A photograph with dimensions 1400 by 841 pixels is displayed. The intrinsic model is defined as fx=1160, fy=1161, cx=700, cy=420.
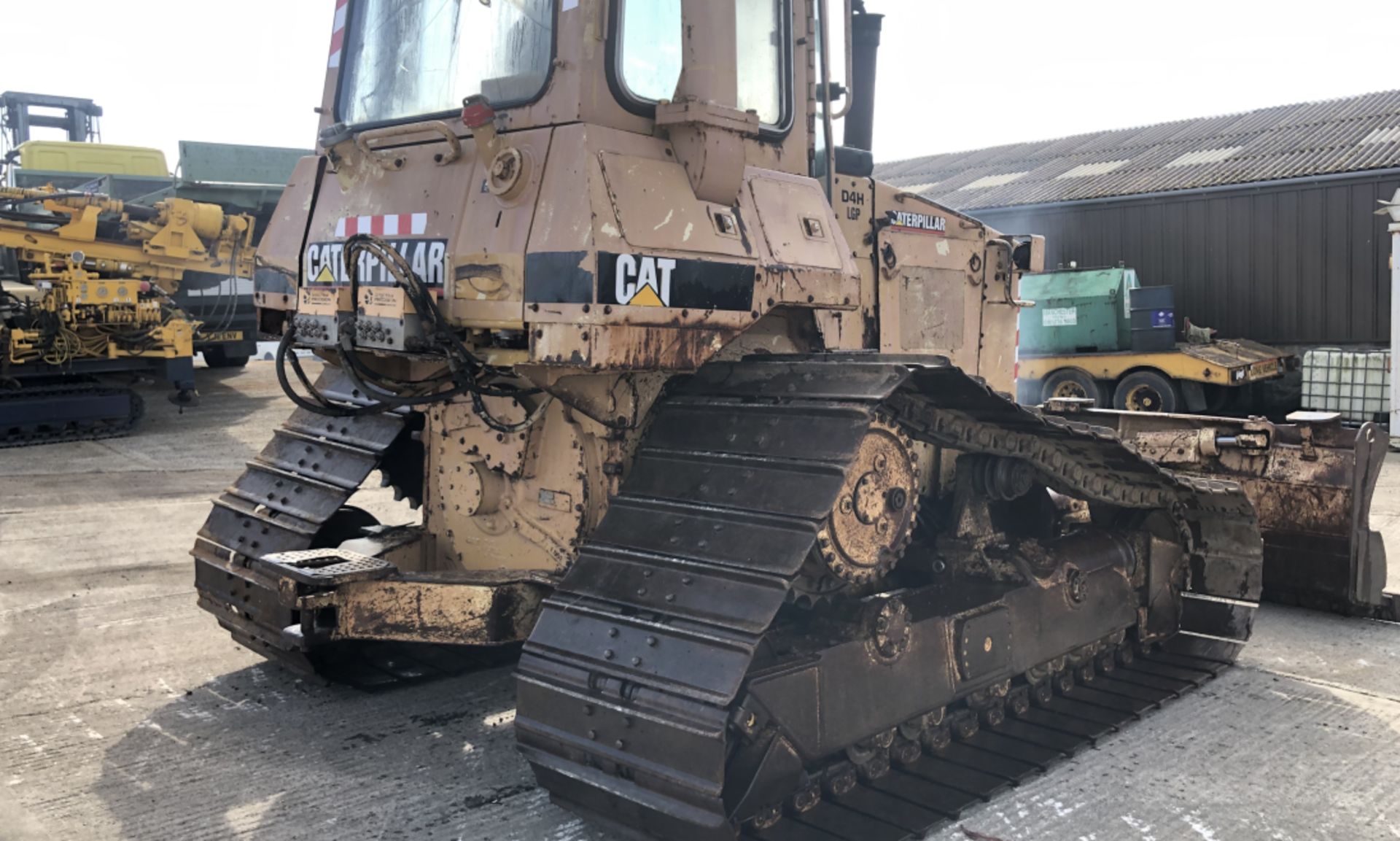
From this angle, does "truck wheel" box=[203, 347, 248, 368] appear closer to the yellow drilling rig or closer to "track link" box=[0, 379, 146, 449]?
the yellow drilling rig

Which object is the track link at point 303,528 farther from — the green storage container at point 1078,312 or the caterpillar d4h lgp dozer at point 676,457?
the green storage container at point 1078,312

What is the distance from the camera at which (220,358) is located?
725 inches

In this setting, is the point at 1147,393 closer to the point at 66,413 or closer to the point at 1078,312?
the point at 1078,312

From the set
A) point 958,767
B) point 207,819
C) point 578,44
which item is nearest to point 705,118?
point 578,44

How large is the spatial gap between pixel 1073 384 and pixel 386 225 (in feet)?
45.1

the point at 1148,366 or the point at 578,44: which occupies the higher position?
the point at 578,44

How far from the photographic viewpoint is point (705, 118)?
13.1 ft

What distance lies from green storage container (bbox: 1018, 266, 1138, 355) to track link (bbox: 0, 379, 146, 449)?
12078 mm

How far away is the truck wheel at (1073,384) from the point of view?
16.4m

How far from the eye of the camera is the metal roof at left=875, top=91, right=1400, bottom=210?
1805 centimetres

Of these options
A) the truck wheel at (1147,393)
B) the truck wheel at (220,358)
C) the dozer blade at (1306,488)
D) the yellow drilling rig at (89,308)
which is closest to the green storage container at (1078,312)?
the truck wheel at (1147,393)

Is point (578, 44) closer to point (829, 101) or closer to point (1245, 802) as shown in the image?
point (829, 101)

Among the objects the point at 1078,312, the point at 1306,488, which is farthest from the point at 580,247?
the point at 1078,312

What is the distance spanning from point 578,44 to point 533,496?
1730 millimetres
